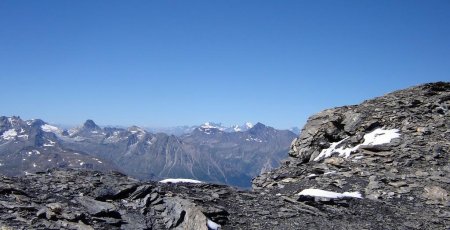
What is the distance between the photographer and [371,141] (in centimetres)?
3225

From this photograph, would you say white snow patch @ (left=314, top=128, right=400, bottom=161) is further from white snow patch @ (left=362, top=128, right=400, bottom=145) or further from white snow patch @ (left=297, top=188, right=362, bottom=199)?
white snow patch @ (left=297, top=188, right=362, bottom=199)

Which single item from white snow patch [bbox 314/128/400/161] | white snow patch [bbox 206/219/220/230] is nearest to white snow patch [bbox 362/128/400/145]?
white snow patch [bbox 314/128/400/161]

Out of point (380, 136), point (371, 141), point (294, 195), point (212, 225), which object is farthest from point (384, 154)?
point (212, 225)

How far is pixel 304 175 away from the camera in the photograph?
28.3m

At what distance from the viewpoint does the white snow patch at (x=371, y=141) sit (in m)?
31.8

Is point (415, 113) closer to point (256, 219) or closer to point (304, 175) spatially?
point (304, 175)

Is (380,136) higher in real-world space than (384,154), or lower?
higher

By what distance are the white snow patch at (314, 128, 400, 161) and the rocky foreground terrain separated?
0.09m

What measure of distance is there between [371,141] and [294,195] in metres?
13.8

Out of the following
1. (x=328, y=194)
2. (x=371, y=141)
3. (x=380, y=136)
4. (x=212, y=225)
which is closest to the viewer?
(x=212, y=225)

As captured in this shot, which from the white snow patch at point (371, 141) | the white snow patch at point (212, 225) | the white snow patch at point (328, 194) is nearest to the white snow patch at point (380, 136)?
the white snow patch at point (371, 141)

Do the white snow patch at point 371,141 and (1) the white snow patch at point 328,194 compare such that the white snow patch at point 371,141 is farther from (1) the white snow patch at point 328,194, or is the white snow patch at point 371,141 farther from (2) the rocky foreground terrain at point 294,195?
(1) the white snow patch at point 328,194

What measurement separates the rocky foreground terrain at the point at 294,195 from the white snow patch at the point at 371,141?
0.28ft

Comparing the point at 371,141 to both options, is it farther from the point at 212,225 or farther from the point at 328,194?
the point at 212,225
